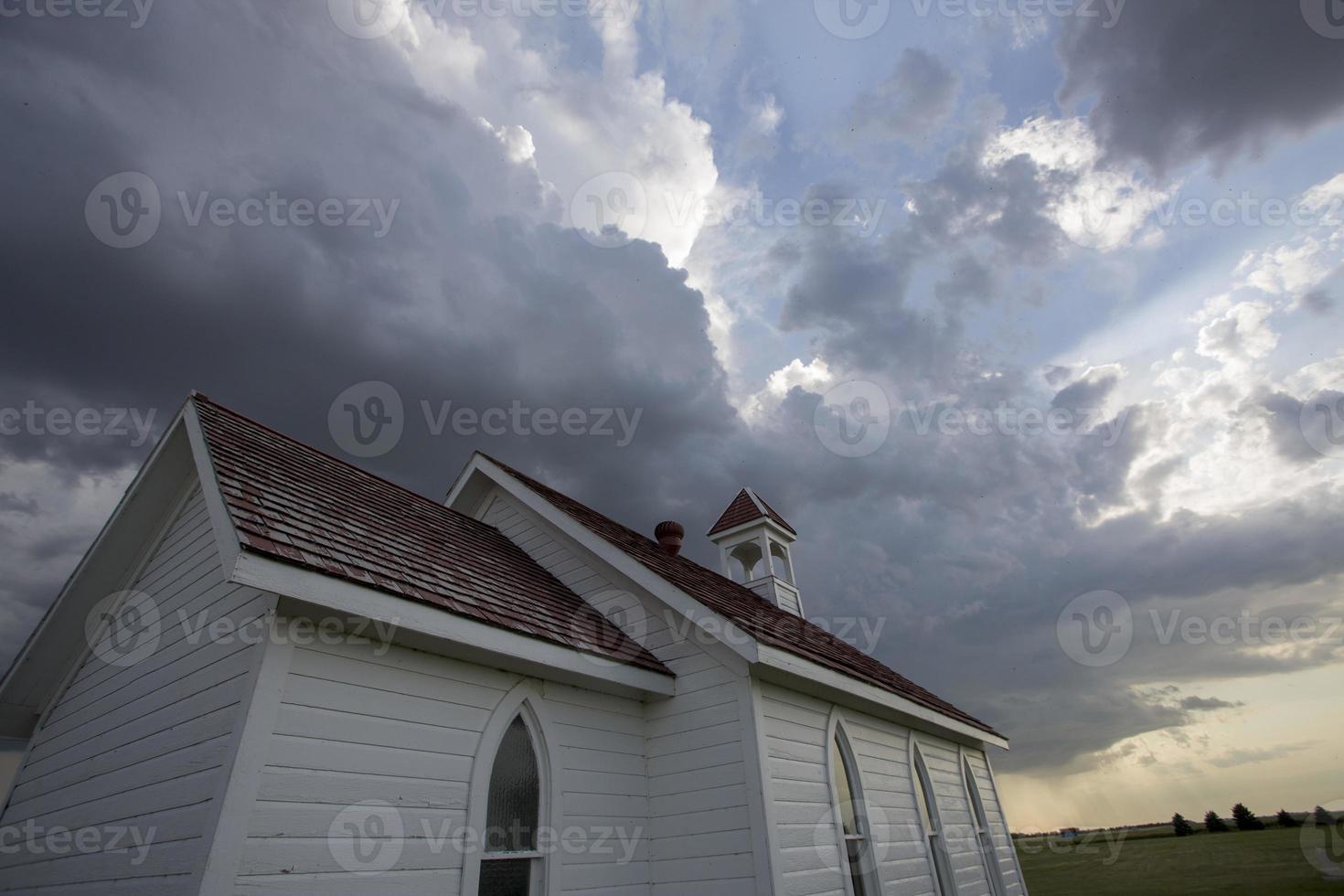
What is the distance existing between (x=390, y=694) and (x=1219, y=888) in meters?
67.4

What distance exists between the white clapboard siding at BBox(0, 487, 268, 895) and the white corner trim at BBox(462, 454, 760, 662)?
4020 millimetres

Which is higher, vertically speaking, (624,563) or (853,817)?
(624,563)

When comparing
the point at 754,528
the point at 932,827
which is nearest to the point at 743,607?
the point at 754,528

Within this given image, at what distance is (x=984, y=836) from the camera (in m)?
12.5

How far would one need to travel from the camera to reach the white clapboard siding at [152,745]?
14.7ft

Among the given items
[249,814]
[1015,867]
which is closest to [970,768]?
[1015,867]

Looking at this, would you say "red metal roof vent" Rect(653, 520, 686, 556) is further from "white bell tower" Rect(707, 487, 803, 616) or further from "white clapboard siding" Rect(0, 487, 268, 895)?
"white clapboard siding" Rect(0, 487, 268, 895)

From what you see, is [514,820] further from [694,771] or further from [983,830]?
[983,830]

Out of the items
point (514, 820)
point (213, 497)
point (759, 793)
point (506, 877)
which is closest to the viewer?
point (213, 497)

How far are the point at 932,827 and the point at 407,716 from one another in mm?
9130

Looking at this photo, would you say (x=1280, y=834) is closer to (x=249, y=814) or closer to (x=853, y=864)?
(x=853, y=864)

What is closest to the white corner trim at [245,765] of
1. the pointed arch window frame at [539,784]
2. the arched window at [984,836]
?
the pointed arch window frame at [539,784]

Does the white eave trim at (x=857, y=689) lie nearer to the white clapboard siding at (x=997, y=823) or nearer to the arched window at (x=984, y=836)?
the arched window at (x=984, y=836)

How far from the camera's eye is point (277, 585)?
14.4ft
